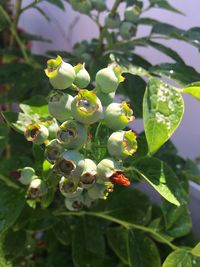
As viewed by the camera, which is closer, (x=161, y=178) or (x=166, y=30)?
(x=161, y=178)

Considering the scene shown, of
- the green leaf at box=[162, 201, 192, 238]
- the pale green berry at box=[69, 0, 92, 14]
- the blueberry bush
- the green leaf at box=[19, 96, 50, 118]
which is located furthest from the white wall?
the green leaf at box=[19, 96, 50, 118]

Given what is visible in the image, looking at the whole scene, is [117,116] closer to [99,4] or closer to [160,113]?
[160,113]

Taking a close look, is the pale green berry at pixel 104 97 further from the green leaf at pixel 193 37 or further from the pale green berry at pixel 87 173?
the green leaf at pixel 193 37

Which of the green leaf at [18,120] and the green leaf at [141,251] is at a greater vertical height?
the green leaf at [18,120]

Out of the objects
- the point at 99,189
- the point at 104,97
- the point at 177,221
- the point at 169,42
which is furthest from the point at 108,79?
the point at 169,42

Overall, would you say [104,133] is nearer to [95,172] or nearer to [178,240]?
[95,172]

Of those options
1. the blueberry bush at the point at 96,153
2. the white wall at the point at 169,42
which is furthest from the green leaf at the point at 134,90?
the white wall at the point at 169,42
